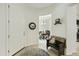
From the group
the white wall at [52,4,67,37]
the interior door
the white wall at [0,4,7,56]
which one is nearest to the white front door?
the white wall at [52,4,67,37]

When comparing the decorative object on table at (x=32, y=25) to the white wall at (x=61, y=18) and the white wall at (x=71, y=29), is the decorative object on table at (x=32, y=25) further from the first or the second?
the white wall at (x=71, y=29)

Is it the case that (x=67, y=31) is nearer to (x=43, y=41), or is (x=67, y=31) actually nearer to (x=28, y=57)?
(x=43, y=41)

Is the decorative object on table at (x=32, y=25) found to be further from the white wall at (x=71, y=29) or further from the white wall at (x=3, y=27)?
the white wall at (x=71, y=29)

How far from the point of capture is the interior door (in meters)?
2.80

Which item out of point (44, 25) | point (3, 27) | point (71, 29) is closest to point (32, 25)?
point (44, 25)

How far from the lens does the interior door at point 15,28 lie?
280 cm

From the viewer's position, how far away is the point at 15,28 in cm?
280

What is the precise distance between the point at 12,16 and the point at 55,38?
635 mm

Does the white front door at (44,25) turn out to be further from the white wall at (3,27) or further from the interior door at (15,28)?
the white wall at (3,27)

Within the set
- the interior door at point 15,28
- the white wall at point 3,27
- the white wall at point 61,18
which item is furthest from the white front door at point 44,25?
the white wall at point 3,27

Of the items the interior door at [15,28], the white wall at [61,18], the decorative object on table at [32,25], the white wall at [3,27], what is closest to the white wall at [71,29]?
the white wall at [61,18]

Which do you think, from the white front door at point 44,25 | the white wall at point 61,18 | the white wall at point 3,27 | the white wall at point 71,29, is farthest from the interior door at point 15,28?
the white wall at point 71,29

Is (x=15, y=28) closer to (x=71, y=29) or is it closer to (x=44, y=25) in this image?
(x=44, y=25)

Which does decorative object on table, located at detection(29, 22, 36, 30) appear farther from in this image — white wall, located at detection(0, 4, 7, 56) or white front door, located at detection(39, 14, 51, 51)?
white wall, located at detection(0, 4, 7, 56)
